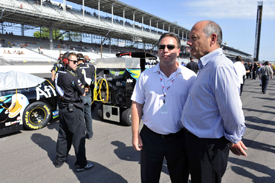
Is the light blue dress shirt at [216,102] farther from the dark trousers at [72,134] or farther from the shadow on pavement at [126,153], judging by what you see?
the dark trousers at [72,134]

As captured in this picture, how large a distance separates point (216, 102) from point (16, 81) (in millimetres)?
4843

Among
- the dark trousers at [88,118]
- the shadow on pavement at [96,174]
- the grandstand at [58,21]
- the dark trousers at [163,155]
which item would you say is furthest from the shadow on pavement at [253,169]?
the grandstand at [58,21]

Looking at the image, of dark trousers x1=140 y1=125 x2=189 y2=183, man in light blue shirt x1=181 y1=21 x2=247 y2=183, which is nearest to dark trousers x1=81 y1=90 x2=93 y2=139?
dark trousers x1=140 y1=125 x2=189 y2=183

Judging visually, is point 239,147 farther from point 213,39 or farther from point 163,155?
point 213,39

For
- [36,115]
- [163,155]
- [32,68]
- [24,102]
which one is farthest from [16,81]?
[32,68]

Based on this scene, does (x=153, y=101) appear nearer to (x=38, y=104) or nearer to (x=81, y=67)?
(x=81, y=67)

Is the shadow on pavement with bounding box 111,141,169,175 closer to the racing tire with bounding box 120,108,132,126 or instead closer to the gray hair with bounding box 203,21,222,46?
the racing tire with bounding box 120,108,132,126

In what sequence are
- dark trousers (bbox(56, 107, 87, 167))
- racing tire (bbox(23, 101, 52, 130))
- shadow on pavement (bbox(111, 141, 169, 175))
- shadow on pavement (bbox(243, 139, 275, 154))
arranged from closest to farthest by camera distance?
dark trousers (bbox(56, 107, 87, 167)) → shadow on pavement (bbox(111, 141, 169, 175)) → shadow on pavement (bbox(243, 139, 275, 154)) → racing tire (bbox(23, 101, 52, 130))

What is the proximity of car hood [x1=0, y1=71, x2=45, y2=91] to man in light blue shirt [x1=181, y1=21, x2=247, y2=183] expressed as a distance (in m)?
4.47

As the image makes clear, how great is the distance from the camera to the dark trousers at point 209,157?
1397mm

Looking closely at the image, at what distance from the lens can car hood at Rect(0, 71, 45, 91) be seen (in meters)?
4.26

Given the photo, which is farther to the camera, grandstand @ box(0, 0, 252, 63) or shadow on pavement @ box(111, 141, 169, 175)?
grandstand @ box(0, 0, 252, 63)

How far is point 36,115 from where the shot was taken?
4.68 metres

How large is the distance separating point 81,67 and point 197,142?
3756 mm
